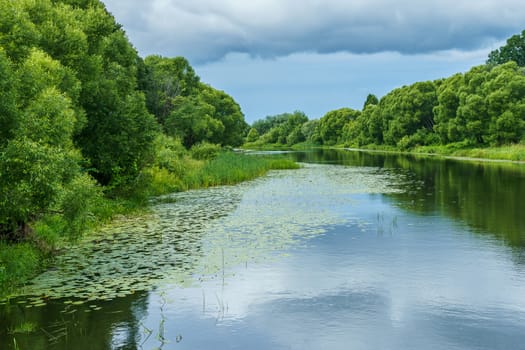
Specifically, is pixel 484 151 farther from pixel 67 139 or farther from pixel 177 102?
pixel 67 139

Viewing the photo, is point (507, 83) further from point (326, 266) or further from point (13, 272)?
point (13, 272)

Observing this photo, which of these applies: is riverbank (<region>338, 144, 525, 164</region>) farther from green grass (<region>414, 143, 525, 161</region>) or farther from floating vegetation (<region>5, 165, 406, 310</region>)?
floating vegetation (<region>5, 165, 406, 310</region>)

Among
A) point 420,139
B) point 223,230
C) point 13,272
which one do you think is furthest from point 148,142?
point 420,139

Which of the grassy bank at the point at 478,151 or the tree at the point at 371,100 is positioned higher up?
the tree at the point at 371,100

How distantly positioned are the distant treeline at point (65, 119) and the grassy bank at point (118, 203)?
0.26m

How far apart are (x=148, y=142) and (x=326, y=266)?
14858 mm

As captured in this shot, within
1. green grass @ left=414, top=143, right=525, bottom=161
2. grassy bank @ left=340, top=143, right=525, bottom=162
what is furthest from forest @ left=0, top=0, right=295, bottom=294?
grassy bank @ left=340, top=143, right=525, bottom=162

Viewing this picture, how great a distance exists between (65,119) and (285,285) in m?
8.31

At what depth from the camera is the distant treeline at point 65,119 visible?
1335 centimetres

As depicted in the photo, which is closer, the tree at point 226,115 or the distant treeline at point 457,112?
the distant treeline at point 457,112

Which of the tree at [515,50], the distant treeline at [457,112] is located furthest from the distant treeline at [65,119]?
the tree at [515,50]

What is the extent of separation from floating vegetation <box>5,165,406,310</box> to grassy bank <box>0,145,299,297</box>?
1.89 feet

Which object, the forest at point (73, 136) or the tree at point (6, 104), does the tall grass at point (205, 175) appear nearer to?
the forest at point (73, 136)

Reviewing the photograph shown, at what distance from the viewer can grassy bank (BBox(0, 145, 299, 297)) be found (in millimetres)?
14414
